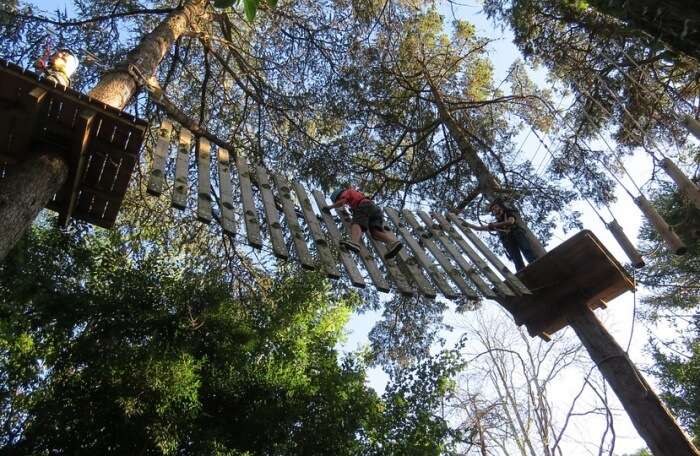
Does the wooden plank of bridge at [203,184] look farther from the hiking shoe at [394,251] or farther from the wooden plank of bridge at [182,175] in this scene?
the hiking shoe at [394,251]

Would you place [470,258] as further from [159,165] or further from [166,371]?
[166,371]

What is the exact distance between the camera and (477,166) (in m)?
6.01

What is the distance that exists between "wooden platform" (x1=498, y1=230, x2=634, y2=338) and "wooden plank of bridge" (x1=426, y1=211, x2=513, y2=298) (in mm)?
146

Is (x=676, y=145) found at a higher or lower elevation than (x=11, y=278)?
higher

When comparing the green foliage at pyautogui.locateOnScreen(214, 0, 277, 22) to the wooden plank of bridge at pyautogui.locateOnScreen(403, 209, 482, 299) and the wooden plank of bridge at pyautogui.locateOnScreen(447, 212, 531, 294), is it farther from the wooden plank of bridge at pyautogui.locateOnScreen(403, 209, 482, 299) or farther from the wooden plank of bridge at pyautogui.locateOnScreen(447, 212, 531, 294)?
the wooden plank of bridge at pyautogui.locateOnScreen(447, 212, 531, 294)

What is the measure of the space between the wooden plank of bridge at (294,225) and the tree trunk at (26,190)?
1535 millimetres

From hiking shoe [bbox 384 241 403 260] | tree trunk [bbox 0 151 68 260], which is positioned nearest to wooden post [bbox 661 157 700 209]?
hiking shoe [bbox 384 241 403 260]

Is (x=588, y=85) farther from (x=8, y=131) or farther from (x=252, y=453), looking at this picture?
(x=8, y=131)

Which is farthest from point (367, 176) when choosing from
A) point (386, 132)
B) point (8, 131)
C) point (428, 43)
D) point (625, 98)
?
point (8, 131)

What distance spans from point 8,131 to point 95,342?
314 centimetres

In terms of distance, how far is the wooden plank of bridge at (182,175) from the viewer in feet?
9.42

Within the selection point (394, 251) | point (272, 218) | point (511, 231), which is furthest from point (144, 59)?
point (511, 231)

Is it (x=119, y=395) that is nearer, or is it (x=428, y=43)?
(x=119, y=395)

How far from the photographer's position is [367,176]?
7.83 meters
